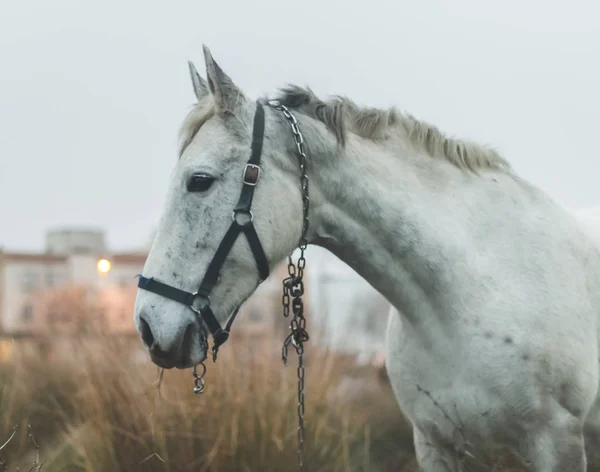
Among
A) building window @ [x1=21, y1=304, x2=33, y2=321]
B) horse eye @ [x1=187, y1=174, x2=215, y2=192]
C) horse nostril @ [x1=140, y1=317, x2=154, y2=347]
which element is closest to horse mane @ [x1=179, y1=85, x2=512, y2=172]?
horse eye @ [x1=187, y1=174, x2=215, y2=192]

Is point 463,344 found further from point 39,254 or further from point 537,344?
point 39,254

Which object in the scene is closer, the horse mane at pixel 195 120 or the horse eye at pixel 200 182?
the horse eye at pixel 200 182

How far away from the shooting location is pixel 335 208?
265 cm

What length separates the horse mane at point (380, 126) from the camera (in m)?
2.70

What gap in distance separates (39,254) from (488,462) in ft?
150

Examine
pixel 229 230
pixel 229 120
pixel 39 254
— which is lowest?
pixel 39 254

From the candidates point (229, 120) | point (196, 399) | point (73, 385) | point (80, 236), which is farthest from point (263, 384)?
point (80, 236)

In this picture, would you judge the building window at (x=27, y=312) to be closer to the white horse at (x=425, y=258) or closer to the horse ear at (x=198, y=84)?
the horse ear at (x=198, y=84)

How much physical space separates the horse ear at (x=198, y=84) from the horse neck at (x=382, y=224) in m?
0.59

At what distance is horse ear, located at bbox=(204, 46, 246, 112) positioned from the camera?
2454 mm

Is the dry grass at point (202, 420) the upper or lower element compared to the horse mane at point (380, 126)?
lower

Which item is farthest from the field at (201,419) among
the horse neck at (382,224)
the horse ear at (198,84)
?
the horse ear at (198,84)

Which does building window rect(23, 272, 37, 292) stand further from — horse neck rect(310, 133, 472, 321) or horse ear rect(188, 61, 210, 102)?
horse neck rect(310, 133, 472, 321)

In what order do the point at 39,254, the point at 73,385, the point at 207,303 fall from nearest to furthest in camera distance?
the point at 207,303 → the point at 73,385 → the point at 39,254
